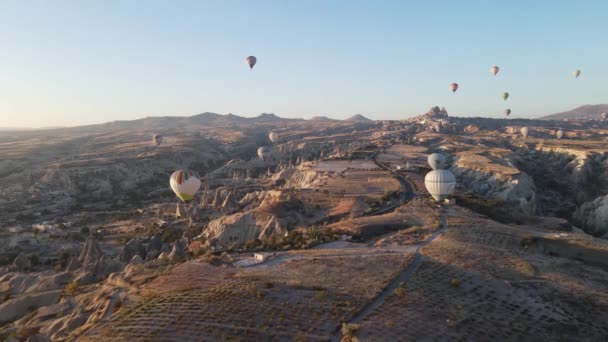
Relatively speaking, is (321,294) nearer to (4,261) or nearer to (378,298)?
(378,298)

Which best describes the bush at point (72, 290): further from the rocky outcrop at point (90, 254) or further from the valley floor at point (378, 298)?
the valley floor at point (378, 298)

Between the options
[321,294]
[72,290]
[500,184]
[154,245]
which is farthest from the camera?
[500,184]

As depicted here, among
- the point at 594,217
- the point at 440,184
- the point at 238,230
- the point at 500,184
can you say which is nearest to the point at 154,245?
the point at 238,230

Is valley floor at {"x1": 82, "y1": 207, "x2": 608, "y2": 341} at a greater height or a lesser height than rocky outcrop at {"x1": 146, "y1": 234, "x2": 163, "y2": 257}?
greater

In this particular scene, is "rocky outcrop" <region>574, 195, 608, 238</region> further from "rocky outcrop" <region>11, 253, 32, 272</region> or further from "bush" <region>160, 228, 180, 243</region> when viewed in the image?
"rocky outcrop" <region>11, 253, 32, 272</region>

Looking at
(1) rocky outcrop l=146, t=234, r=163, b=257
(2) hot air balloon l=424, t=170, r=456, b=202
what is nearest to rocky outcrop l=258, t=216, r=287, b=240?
(1) rocky outcrop l=146, t=234, r=163, b=257

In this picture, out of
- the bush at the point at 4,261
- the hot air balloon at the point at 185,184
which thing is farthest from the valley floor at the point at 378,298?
the bush at the point at 4,261

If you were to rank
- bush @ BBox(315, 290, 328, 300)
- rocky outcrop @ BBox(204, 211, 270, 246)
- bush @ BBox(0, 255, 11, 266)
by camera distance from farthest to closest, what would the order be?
rocky outcrop @ BBox(204, 211, 270, 246)
bush @ BBox(0, 255, 11, 266)
bush @ BBox(315, 290, 328, 300)

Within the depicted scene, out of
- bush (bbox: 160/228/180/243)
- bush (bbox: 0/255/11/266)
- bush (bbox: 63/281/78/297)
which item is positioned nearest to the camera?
bush (bbox: 63/281/78/297)

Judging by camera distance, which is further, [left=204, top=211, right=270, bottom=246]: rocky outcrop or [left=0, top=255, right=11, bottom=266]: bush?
[left=204, top=211, right=270, bottom=246]: rocky outcrop

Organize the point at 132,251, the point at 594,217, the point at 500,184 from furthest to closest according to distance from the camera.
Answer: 1. the point at 500,184
2. the point at 594,217
3. the point at 132,251
